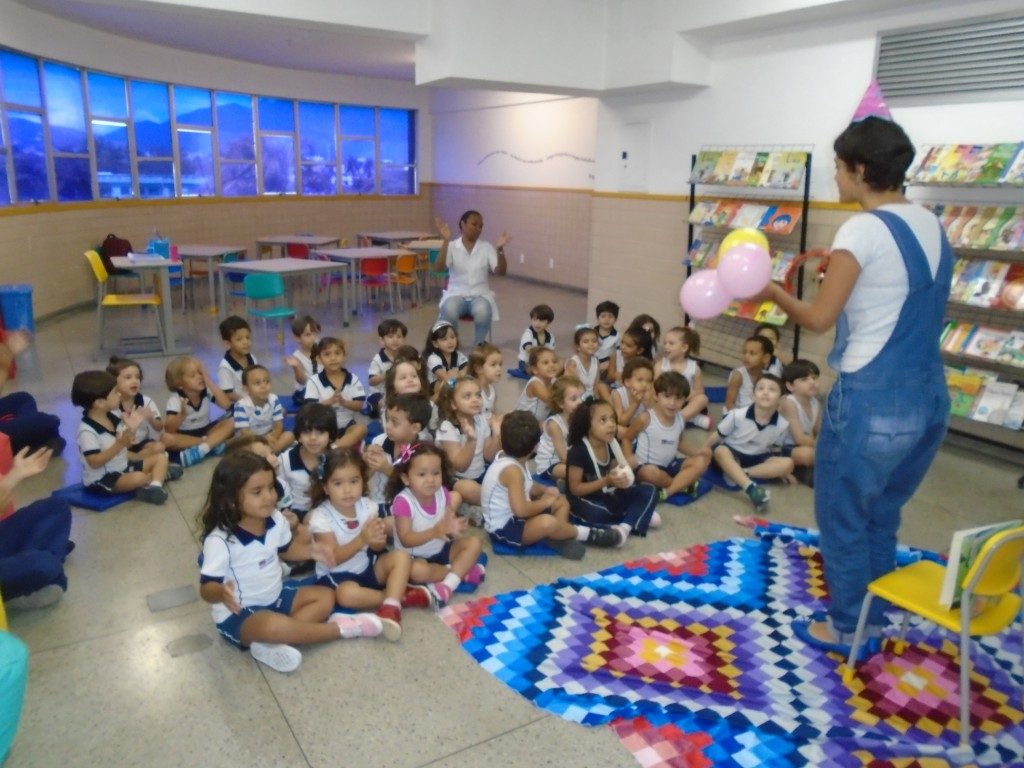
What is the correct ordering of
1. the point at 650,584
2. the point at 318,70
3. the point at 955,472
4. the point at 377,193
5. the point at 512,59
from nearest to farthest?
the point at 650,584 → the point at 955,472 → the point at 512,59 → the point at 318,70 → the point at 377,193

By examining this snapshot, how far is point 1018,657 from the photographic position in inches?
102

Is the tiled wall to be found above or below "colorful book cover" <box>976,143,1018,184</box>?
below

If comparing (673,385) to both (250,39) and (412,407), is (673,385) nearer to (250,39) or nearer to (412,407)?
(412,407)

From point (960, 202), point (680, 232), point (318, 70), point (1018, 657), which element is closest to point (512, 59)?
point (680, 232)

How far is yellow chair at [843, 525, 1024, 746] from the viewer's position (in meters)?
2.02

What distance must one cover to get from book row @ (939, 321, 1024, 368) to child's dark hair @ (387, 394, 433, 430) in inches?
116

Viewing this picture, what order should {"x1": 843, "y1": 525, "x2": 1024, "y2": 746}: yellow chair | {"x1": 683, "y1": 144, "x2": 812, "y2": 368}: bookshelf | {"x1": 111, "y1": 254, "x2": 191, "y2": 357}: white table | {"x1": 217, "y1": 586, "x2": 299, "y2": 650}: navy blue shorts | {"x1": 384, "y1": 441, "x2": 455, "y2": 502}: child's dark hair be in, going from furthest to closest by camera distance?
{"x1": 111, "y1": 254, "x2": 191, "y2": 357}: white table
{"x1": 683, "y1": 144, "x2": 812, "y2": 368}: bookshelf
{"x1": 384, "y1": 441, "x2": 455, "y2": 502}: child's dark hair
{"x1": 217, "y1": 586, "x2": 299, "y2": 650}: navy blue shorts
{"x1": 843, "y1": 525, "x2": 1024, "y2": 746}: yellow chair

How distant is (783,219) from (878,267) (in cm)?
382

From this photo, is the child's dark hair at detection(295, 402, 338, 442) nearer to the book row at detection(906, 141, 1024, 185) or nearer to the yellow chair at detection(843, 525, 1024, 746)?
the yellow chair at detection(843, 525, 1024, 746)

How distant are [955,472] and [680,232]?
3.32 metres

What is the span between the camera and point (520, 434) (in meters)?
3.14

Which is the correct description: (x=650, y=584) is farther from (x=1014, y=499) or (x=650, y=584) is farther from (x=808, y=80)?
(x=808, y=80)

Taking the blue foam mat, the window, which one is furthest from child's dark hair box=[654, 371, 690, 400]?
the window

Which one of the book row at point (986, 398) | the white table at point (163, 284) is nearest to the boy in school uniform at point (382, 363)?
the white table at point (163, 284)
